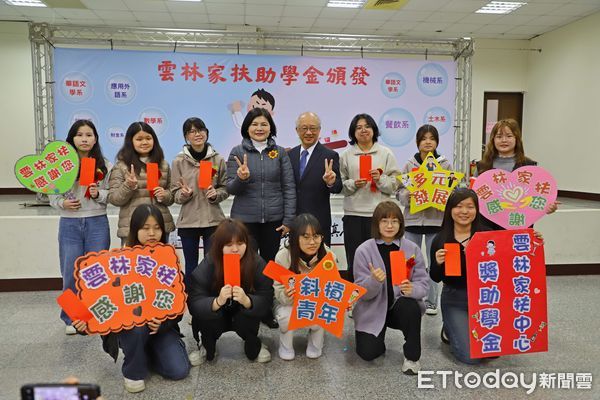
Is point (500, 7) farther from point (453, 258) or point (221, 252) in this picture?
point (221, 252)

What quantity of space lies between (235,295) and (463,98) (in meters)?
3.59

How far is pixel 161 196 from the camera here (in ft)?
8.21

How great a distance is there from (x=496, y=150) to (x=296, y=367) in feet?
6.11

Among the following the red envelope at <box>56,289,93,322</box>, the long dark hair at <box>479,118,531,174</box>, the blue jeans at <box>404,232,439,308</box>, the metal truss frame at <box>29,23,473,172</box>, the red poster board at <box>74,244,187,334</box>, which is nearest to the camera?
the red envelope at <box>56,289,93,322</box>

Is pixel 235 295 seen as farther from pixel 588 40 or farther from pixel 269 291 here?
pixel 588 40

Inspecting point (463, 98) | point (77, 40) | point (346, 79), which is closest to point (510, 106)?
point (463, 98)

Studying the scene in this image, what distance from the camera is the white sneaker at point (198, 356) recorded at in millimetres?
2203

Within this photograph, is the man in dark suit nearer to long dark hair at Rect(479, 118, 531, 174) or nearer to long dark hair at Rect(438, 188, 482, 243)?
long dark hair at Rect(438, 188, 482, 243)

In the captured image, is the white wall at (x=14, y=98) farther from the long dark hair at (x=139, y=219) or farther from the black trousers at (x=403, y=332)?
the black trousers at (x=403, y=332)

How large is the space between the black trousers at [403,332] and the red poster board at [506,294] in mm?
266

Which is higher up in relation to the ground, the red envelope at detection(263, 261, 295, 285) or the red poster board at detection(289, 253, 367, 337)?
the red envelope at detection(263, 261, 295, 285)

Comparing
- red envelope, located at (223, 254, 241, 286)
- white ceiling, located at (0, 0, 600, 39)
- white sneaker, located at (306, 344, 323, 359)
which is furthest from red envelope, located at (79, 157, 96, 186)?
white ceiling, located at (0, 0, 600, 39)

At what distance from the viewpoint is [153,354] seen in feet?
6.86

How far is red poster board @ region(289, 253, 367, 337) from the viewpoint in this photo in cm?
207
